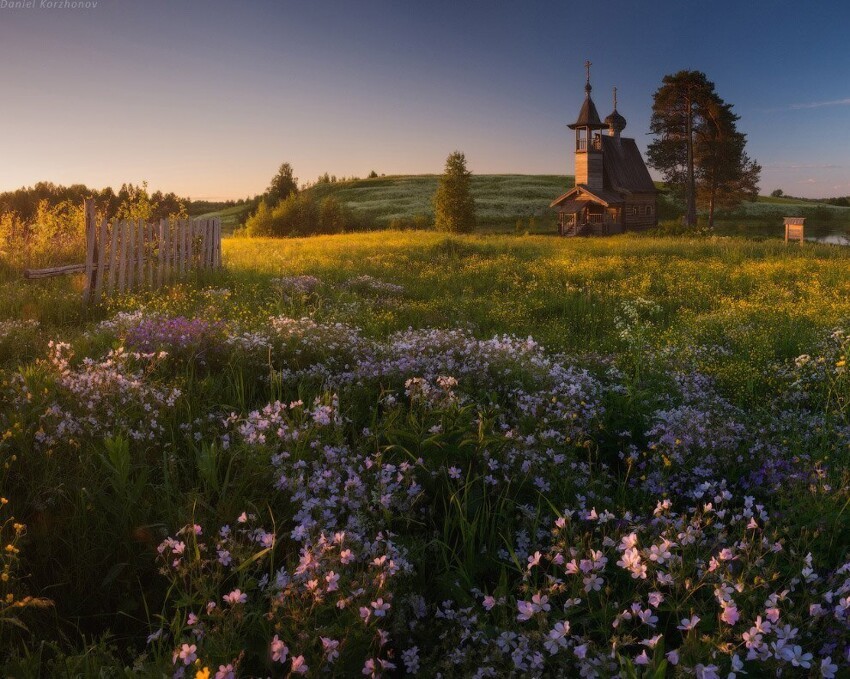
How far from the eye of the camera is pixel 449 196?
155 feet

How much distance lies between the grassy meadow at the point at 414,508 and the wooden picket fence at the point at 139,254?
2.77 m

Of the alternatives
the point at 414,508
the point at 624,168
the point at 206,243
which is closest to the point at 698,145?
the point at 624,168

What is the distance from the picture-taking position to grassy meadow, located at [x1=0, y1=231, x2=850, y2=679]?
2.24m

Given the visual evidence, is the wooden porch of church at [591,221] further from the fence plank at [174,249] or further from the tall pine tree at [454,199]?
the fence plank at [174,249]

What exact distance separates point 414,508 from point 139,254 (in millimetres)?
10859

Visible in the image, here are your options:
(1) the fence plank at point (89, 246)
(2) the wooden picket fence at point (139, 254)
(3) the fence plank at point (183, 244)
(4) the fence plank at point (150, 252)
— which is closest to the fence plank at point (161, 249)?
(2) the wooden picket fence at point (139, 254)

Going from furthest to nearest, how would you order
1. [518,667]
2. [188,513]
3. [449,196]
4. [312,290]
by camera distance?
1. [449,196]
2. [312,290]
3. [188,513]
4. [518,667]

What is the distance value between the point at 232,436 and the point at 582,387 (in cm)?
290

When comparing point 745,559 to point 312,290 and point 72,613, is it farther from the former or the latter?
point 312,290

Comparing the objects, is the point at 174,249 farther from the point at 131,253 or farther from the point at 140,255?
the point at 131,253

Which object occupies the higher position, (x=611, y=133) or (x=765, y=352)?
(x=611, y=133)

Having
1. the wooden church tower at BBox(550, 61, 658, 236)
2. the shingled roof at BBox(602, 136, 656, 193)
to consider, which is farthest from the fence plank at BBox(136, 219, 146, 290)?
the shingled roof at BBox(602, 136, 656, 193)

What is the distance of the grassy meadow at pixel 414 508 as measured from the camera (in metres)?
2.24

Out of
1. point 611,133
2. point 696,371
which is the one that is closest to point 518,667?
point 696,371
